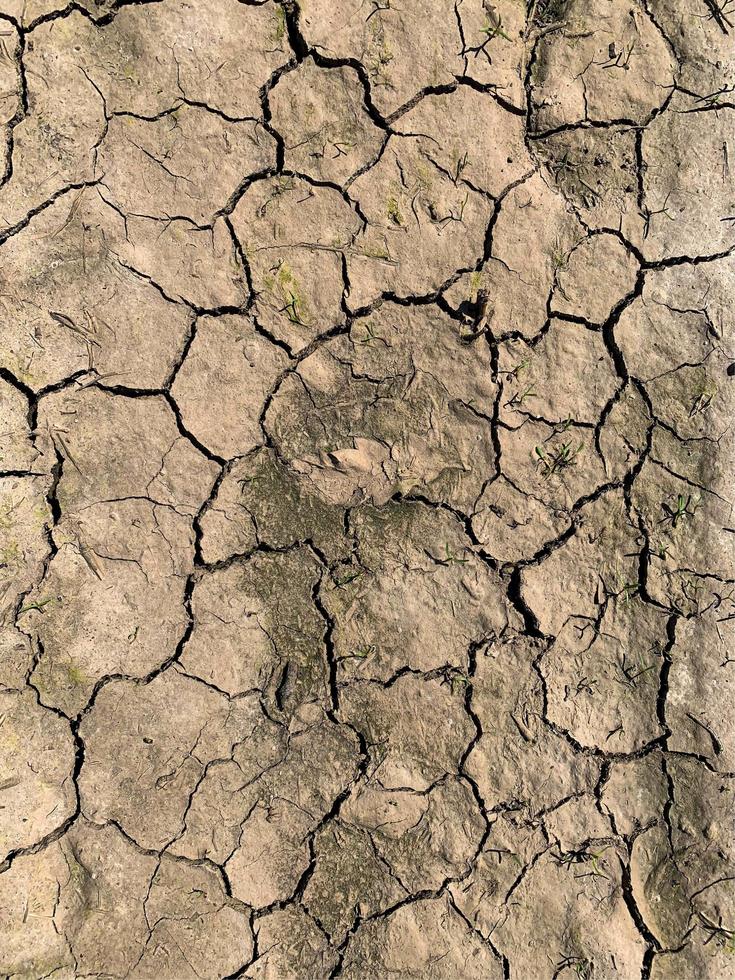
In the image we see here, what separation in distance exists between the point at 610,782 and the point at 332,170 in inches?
90.1

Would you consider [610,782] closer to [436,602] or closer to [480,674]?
[480,674]

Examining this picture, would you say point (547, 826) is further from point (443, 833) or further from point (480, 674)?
point (480, 674)

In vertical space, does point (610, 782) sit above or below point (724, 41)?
below

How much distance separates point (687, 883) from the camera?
8.15 ft

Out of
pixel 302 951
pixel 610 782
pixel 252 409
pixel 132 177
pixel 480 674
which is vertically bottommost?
pixel 302 951

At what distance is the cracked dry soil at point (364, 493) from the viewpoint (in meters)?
2.35

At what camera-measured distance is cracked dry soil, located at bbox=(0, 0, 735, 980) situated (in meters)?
2.35

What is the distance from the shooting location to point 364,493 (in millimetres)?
2469

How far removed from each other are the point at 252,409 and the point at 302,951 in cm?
176

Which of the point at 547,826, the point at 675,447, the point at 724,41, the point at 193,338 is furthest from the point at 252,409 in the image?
the point at 724,41

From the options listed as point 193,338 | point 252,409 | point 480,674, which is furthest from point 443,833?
point 193,338

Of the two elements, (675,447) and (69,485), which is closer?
(69,485)

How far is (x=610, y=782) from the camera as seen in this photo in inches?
98.1

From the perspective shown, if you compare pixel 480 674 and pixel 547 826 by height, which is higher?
pixel 480 674
